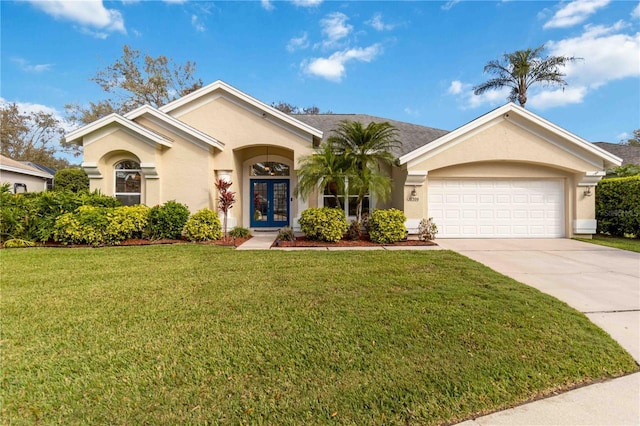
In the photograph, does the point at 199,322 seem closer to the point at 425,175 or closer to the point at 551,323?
the point at 551,323

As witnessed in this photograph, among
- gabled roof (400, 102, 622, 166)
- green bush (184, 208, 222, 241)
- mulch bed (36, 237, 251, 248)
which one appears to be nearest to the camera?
mulch bed (36, 237, 251, 248)

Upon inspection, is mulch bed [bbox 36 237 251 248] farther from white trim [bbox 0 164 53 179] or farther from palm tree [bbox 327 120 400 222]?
white trim [bbox 0 164 53 179]

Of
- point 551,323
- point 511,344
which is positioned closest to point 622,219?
point 551,323

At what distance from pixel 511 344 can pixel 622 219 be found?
512 inches

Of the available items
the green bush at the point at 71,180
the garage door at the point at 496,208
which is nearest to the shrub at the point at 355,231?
the garage door at the point at 496,208

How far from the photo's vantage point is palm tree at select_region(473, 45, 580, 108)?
63.7ft

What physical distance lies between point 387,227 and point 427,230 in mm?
1738

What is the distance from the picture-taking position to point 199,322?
12.6 ft

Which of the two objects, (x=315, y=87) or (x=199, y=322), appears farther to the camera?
(x=315, y=87)

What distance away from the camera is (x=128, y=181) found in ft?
38.8

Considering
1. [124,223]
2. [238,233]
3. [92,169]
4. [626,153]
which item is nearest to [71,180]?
[92,169]

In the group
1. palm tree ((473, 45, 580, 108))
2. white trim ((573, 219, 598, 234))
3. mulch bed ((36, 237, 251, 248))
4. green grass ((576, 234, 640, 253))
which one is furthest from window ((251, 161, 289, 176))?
palm tree ((473, 45, 580, 108))

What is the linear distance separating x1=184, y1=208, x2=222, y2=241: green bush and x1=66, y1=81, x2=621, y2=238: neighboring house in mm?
1135

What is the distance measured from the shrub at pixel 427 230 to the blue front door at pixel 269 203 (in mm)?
6237
